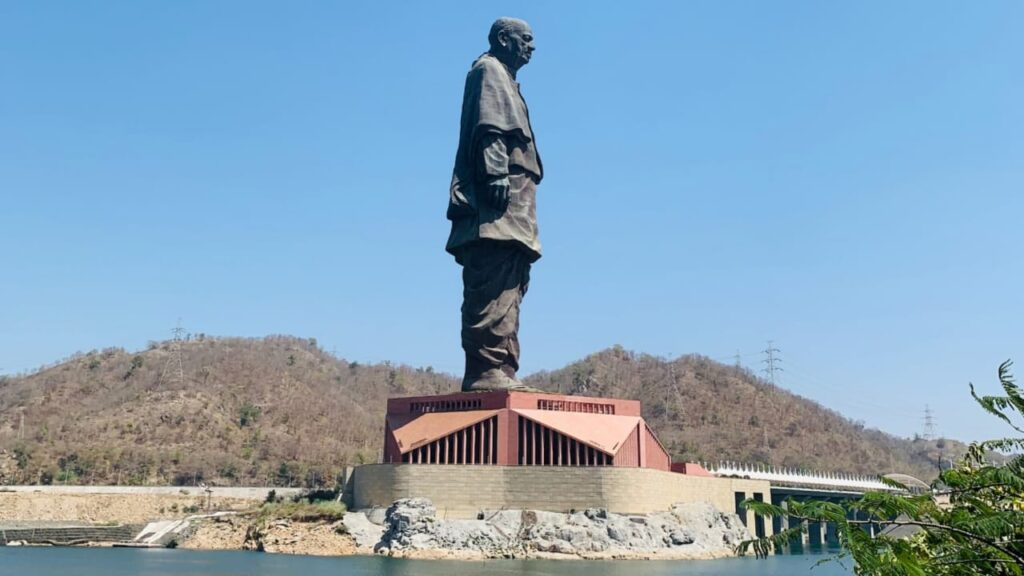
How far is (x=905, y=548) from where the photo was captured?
23.4 feet

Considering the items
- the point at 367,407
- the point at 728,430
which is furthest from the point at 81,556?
the point at 728,430

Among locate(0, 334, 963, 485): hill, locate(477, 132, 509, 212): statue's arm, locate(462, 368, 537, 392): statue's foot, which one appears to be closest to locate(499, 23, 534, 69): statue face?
locate(477, 132, 509, 212): statue's arm

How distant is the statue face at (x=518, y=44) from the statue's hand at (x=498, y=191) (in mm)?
9392

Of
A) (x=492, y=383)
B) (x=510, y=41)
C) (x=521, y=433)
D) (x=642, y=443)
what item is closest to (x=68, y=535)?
(x=492, y=383)

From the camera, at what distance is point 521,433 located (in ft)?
190

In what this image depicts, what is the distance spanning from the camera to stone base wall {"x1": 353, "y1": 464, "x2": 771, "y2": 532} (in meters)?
55.0

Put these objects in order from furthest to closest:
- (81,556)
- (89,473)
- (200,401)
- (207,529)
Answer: (200,401), (89,473), (207,529), (81,556)

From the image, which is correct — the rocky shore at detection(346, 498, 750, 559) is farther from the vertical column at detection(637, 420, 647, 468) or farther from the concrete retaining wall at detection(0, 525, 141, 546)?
the concrete retaining wall at detection(0, 525, 141, 546)

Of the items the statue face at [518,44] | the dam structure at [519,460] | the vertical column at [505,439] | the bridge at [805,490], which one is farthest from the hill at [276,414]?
the statue face at [518,44]

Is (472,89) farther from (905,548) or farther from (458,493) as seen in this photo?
(905,548)

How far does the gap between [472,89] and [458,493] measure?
2766 centimetres

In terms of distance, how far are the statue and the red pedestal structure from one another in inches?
130

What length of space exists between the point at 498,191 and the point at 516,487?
65.0 feet

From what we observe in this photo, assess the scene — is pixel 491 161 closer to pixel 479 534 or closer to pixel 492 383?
pixel 492 383
